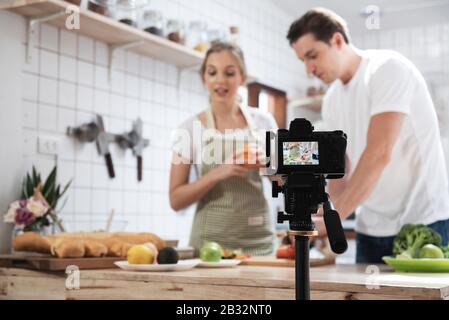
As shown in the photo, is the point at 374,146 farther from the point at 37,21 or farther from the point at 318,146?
the point at 37,21

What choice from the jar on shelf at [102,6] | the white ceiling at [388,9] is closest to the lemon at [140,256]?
the jar on shelf at [102,6]

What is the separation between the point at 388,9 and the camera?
3.94 m

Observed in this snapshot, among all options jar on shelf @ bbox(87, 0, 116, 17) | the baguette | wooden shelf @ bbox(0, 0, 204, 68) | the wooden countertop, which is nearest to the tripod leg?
the wooden countertop

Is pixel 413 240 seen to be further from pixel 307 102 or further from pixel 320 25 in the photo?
pixel 307 102

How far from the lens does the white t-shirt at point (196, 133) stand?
6.70ft

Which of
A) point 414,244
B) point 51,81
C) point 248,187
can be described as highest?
point 51,81

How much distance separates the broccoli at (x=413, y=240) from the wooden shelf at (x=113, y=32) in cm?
126

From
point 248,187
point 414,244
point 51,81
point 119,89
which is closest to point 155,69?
point 119,89

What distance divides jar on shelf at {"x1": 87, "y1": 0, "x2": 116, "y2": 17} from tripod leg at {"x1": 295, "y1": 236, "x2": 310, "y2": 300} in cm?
159

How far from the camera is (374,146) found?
158cm

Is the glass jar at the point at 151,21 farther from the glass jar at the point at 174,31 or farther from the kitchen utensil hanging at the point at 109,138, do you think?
the kitchen utensil hanging at the point at 109,138

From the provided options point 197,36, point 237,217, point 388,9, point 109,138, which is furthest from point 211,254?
point 388,9

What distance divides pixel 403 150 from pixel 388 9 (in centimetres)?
245

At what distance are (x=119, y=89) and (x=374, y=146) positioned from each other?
1.26 meters
